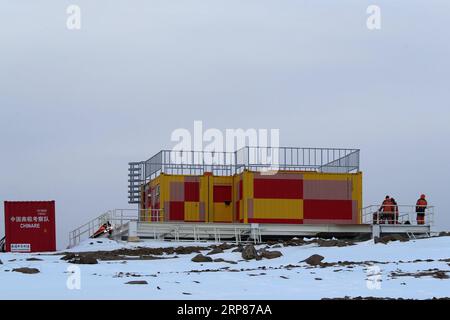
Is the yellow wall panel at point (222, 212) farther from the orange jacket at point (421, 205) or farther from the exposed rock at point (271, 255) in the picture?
the exposed rock at point (271, 255)

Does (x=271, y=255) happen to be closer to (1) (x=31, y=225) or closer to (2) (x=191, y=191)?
Result: (1) (x=31, y=225)

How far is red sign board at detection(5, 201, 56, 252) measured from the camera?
1496 inches

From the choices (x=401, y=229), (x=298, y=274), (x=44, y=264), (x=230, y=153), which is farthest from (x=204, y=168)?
(x=298, y=274)

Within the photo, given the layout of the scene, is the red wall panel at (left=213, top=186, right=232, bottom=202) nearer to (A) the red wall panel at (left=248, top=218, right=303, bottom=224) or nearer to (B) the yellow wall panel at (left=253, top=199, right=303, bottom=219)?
(B) the yellow wall panel at (left=253, top=199, right=303, bottom=219)

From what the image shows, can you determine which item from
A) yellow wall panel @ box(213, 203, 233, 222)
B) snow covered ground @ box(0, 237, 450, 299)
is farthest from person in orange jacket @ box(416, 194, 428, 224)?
snow covered ground @ box(0, 237, 450, 299)

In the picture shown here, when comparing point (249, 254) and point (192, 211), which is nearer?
point (249, 254)

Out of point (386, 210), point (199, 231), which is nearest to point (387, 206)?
point (386, 210)

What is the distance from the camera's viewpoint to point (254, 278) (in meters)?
20.3

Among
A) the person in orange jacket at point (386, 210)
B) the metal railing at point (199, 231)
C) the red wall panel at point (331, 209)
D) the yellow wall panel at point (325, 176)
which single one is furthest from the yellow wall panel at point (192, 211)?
the person in orange jacket at point (386, 210)

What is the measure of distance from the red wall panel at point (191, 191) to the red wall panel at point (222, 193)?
905mm

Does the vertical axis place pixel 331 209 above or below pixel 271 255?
above

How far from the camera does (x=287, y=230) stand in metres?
44.5

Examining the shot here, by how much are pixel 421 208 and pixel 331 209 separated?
4.59 metres

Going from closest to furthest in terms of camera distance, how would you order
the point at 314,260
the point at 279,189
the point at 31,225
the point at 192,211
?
the point at 314,260, the point at 31,225, the point at 279,189, the point at 192,211
